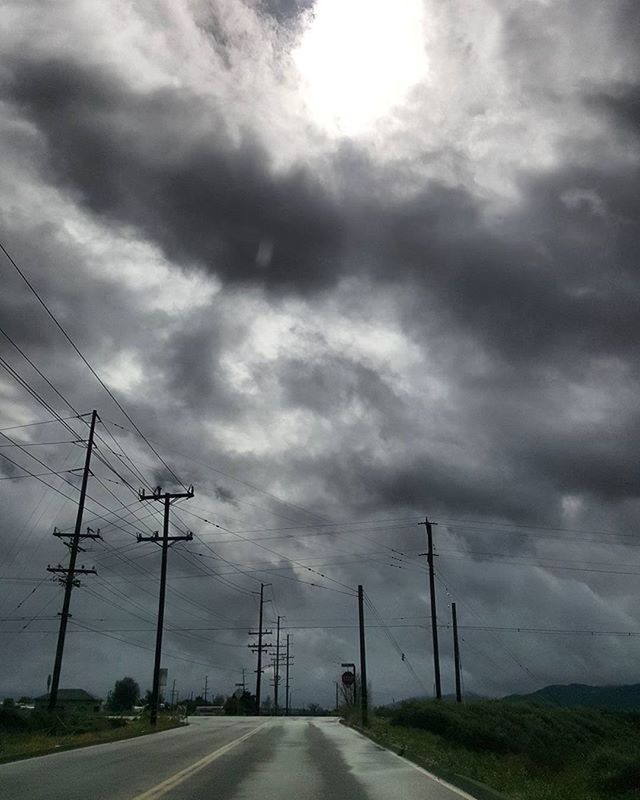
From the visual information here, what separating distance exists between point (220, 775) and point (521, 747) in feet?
96.8

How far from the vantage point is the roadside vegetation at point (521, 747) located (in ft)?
48.2

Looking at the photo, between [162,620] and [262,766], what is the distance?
31.8 metres

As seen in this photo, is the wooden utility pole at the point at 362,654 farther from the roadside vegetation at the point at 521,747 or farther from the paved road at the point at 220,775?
the paved road at the point at 220,775

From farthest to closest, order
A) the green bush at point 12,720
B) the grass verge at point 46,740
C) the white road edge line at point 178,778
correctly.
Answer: the green bush at point 12,720, the grass verge at point 46,740, the white road edge line at point 178,778

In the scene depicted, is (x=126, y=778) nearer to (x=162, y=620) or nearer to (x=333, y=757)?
(x=333, y=757)

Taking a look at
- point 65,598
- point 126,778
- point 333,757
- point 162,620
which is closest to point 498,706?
point 162,620

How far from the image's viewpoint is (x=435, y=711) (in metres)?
44.2

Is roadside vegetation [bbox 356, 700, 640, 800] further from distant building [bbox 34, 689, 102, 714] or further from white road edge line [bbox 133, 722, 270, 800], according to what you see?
distant building [bbox 34, 689, 102, 714]

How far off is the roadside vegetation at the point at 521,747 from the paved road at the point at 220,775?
111 cm

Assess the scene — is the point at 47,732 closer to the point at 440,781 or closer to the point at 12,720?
the point at 12,720

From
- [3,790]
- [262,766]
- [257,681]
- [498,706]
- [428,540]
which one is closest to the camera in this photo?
[3,790]

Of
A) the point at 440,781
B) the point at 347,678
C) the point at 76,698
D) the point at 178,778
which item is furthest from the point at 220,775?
the point at 76,698

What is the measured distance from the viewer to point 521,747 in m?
41.3

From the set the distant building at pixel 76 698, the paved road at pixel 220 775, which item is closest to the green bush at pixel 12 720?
the paved road at pixel 220 775
